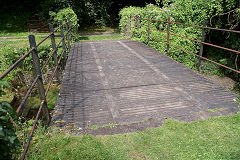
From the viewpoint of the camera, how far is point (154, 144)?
8.06ft

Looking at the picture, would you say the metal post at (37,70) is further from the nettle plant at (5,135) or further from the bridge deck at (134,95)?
the nettle plant at (5,135)

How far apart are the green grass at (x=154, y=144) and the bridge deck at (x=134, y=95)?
0.94ft

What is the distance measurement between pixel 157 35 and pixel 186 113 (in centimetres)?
564

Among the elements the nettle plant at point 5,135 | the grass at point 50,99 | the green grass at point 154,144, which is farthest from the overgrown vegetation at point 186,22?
the nettle plant at point 5,135

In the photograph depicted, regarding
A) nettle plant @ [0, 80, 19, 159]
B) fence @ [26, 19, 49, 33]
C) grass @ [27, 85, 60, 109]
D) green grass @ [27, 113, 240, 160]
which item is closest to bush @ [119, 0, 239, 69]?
grass @ [27, 85, 60, 109]

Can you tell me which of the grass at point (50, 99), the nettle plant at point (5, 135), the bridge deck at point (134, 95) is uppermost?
the nettle plant at point (5, 135)

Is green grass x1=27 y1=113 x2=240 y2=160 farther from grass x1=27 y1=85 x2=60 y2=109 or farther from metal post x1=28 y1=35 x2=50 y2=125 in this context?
grass x1=27 y1=85 x2=60 y2=109

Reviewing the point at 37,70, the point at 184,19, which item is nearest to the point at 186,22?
the point at 184,19

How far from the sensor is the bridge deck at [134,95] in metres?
3.06

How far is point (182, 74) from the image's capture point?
188 inches

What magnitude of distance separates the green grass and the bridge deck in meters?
0.29

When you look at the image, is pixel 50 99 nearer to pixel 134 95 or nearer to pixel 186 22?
pixel 134 95

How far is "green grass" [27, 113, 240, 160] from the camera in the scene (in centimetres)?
229

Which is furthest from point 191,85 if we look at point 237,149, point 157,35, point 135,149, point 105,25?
point 105,25
